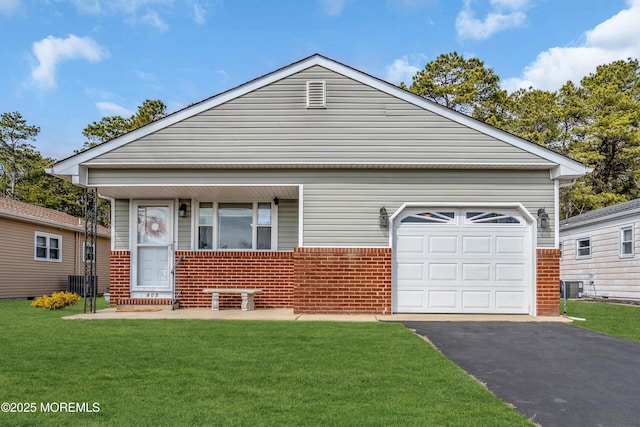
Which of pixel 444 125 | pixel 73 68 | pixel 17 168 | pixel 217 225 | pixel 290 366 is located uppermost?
pixel 73 68

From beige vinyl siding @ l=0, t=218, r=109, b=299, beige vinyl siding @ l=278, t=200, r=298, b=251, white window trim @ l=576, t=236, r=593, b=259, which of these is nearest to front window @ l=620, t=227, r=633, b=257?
white window trim @ l=576, t=236, r=593, b=259

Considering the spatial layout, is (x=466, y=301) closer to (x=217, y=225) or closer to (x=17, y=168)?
(x=217, y=225)

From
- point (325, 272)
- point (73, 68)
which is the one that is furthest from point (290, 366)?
point (73, 68)

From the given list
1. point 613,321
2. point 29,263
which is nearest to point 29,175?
point 29,263

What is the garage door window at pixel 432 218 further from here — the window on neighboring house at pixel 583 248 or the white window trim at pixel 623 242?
the window on neighboring house at pixel 583 248

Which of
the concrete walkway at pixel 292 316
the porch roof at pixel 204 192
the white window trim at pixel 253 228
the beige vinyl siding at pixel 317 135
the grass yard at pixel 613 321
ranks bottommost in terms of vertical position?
the grass yard at pixel 613 321

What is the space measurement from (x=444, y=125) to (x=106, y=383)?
8203 mm

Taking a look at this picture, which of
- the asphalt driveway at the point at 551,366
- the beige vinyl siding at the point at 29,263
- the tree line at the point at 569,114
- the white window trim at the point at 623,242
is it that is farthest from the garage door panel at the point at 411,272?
the tree line at the point at 569,114

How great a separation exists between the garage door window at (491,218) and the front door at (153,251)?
6.85 m

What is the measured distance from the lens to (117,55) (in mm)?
20531

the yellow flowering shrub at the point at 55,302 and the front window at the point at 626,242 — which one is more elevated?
the front window at the point at 626,242

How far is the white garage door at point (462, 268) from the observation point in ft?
35.0

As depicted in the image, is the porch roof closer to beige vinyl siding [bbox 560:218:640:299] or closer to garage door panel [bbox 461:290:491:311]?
garage door panel [bbox 461:290:491:311]

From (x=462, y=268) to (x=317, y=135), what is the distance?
4108 mm
